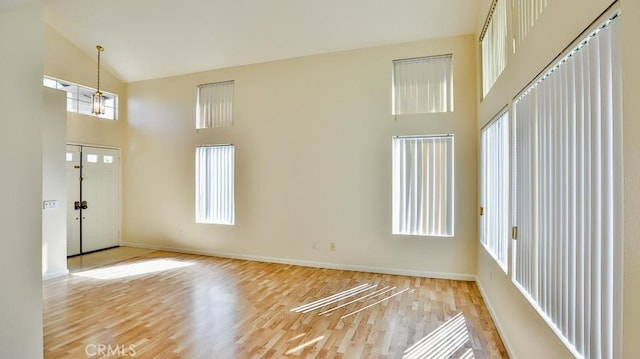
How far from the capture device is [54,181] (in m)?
4.61

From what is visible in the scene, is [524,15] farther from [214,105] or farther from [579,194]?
[214,105]

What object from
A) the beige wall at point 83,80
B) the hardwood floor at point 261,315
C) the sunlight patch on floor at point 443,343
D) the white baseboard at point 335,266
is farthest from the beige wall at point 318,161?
the sunlight patch on floor at point 443,343

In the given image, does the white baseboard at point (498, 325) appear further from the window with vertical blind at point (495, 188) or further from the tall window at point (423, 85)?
the tall window at point (423, 85)

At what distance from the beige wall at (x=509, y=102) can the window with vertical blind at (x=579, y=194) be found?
3.3 inches

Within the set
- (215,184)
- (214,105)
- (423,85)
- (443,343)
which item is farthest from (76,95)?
(443,343)

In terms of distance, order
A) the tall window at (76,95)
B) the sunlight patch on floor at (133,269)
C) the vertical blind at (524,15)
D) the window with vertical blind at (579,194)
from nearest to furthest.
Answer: the window with vertical blind at (579,194)
the vertical blind at (524,15)
the sunlight patch on floor at (133,269)
the tall window at (76,95)

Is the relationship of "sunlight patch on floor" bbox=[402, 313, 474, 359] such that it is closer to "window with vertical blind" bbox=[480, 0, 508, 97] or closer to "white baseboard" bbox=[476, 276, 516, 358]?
"white baseboard" bbox=[476, 276, 516, 358]

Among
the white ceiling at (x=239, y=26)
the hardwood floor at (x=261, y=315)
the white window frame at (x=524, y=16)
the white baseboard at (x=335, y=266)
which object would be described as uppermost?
the white ceiling at (x=239, y=26)

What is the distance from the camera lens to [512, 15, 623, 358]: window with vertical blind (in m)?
1.21

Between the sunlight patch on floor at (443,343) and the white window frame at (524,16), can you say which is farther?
the sunlight patch on floor at (443,343)

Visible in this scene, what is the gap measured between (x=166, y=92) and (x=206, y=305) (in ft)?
15.5

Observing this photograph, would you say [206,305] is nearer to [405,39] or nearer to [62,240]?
[62,240]

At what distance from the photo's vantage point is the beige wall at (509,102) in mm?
1018

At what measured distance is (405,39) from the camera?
4703 millimetres
